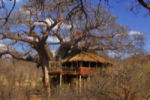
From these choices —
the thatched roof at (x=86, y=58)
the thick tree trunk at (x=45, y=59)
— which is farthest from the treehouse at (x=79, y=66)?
the thick tree trunk at (x=45, y=59)

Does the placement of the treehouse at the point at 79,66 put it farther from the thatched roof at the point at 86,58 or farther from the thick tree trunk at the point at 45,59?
the thick tree trunk at the point at 45,59

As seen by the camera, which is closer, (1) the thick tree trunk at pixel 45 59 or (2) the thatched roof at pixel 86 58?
(2) the thatched roof at pixel 86 58

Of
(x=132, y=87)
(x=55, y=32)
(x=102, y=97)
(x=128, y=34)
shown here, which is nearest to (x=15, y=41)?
(x=55, y=32)

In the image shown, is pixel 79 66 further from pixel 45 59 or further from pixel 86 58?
pixel 45 59

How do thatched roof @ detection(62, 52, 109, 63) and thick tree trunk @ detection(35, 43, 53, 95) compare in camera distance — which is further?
thick tree trunk @ detection(35, 43, 53, 95)

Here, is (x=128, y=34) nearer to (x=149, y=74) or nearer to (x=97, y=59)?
(x=97, y=59)

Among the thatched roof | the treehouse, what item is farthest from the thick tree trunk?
the thatched roof

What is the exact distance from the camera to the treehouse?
2297 cm

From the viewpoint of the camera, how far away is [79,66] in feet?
79.7

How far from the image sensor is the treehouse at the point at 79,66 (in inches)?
904

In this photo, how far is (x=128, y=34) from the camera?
2289cm

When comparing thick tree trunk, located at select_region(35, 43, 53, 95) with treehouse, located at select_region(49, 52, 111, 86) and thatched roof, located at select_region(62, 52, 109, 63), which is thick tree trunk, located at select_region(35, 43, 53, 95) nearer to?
treehouse, located at select_region(49, 52, 111, 86)

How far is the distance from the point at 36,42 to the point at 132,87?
38.4 ft

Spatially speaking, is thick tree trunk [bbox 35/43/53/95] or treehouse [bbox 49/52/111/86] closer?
treehouse [bbox 49/52/111/86]
